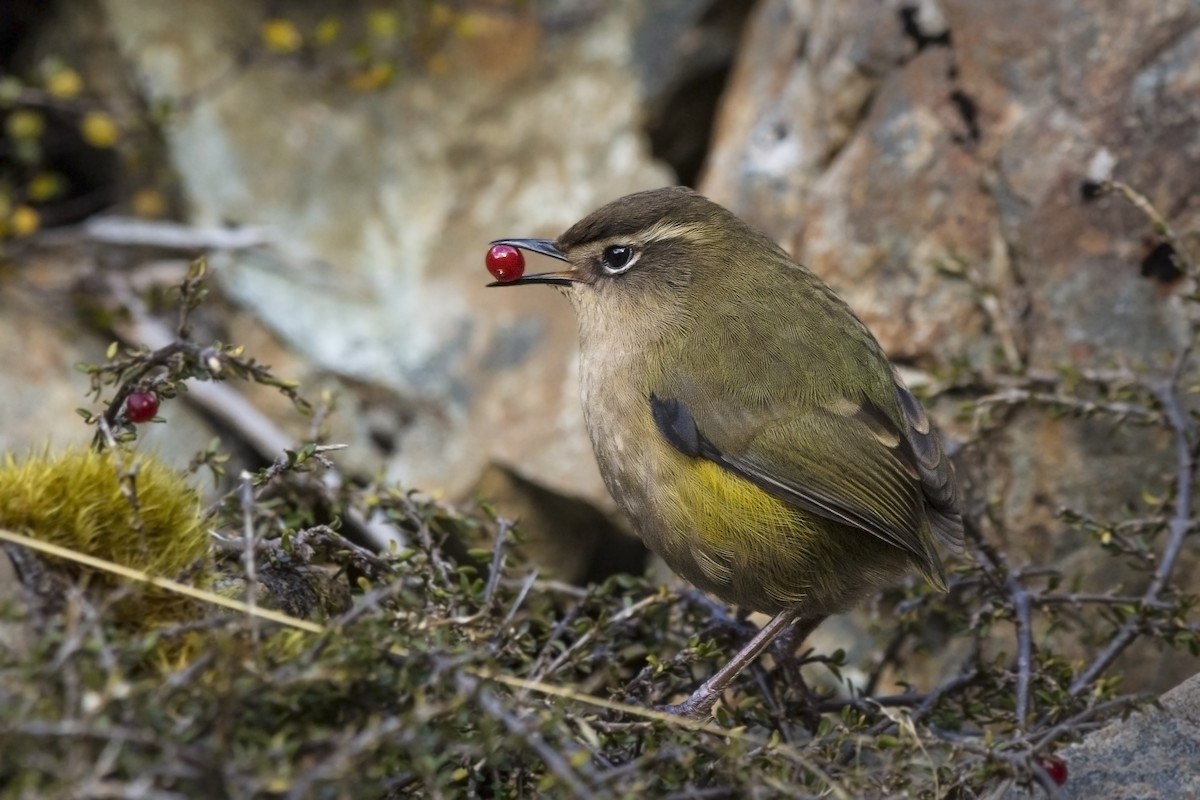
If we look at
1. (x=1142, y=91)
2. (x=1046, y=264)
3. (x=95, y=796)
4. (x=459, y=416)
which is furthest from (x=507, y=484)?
(x=95, y=796)

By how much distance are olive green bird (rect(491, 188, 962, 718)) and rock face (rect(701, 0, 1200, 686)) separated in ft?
2.04

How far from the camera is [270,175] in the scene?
609 centimetres

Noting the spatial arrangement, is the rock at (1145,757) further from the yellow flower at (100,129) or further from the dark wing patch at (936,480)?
the yellow flower at (100,129)

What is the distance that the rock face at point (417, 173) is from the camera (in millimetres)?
5703

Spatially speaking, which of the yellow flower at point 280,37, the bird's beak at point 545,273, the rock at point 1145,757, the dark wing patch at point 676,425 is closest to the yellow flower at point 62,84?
the yellow flower at point 280,37

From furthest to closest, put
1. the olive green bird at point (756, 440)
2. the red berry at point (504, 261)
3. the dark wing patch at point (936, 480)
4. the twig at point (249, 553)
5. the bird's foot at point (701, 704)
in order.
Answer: the red berry at point (504, 261) < the dark wing patch at point (936, 480) < the olive green bird at point (756, 440) < the bird's foot at point (701, 704) < the twig at point (249, 553)

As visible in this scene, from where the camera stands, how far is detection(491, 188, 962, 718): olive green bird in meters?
3.52

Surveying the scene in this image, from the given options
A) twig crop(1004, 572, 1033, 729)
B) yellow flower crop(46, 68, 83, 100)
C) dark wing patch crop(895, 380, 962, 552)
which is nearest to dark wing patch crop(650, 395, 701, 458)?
dark wing patch crop(895, 380, 962, 552)

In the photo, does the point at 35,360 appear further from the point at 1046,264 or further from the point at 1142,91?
the point at 1142,91

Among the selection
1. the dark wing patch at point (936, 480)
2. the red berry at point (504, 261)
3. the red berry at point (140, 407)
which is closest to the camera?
the red berry at point (140, 407)

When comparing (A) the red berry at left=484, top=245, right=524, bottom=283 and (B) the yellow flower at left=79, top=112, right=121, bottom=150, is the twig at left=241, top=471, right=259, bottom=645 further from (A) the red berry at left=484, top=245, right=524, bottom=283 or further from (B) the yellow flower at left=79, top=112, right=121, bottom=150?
(B) the yellow flower at left=79, top=112, right=121, bottom=150

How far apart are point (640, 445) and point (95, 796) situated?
1861 millimetres

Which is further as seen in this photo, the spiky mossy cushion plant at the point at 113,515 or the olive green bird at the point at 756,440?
the olive green bird at the point at 756,440

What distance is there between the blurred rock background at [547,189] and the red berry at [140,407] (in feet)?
7.72
